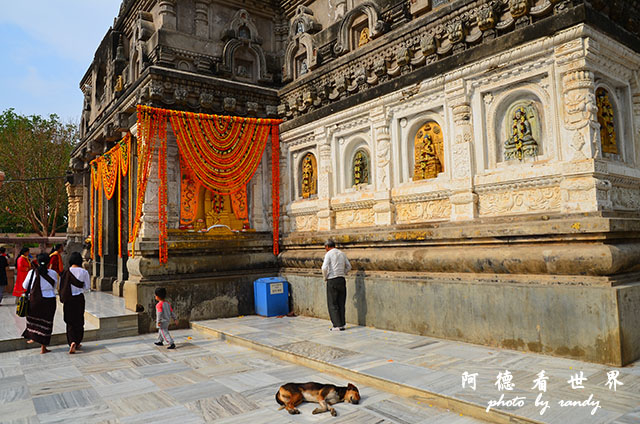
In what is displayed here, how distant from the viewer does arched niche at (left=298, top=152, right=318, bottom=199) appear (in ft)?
33.2

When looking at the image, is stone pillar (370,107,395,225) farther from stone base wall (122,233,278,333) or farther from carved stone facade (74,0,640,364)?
stone base wall (122,233,278,333)

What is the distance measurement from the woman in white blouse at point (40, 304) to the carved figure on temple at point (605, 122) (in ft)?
27.0

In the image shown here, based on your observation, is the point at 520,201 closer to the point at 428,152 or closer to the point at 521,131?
the point at 521,131

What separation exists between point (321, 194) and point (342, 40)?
317 centimetres

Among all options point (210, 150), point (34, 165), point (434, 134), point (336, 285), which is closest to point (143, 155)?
point (210, 150)

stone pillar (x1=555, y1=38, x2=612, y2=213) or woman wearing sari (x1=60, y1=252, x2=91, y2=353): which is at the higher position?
stone pillar (x1=555, y1=38, x2=612, y2=213)

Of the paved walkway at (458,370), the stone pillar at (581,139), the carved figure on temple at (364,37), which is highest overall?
the carved figure on temple at (364,37)

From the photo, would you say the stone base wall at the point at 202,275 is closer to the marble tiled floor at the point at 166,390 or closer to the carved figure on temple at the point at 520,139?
the marble tiled floor at the point at 166,390

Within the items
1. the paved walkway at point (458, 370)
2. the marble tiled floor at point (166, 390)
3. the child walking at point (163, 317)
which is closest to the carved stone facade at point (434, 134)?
the paved walkway at point (458, 370)

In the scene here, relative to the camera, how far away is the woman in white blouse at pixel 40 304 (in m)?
7.16

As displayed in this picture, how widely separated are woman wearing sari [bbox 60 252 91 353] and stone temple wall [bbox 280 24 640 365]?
4478 millimetres

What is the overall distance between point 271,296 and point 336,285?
2.28 metres

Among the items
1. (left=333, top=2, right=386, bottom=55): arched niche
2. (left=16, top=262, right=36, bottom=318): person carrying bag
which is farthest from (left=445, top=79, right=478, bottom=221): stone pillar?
(left=16, top=262, right=36, bottom=318): person carrying bag

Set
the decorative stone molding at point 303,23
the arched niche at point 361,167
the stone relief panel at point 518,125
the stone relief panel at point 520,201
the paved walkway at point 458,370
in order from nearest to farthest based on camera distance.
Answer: the paved walkway at point 458,370, the stone relief panel at point 520,201, the stone relief panel at point 518,125, the arched niche at point 361,167, the decorative stone molding at point 303,23
